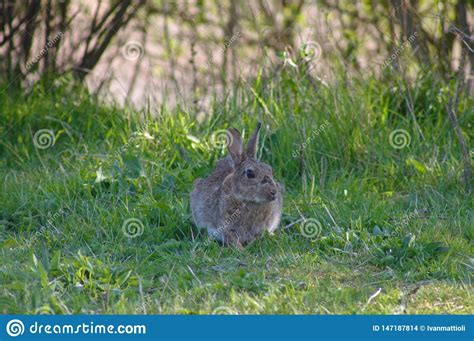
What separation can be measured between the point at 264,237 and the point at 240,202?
311mm

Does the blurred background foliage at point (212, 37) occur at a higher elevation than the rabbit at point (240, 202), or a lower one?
higher

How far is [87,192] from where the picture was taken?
6.52m

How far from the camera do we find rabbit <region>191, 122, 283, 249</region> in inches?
235

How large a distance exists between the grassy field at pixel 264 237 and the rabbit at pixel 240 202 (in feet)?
0.43

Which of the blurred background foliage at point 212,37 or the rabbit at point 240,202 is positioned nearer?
the rabbit at point 240,202

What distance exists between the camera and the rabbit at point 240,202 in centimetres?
598

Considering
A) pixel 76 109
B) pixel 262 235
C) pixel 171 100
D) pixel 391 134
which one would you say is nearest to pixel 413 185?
pixel 391 134

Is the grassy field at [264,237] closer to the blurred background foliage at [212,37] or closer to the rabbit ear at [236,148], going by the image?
the blurred background foliage at [212,37]

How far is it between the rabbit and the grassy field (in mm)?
132

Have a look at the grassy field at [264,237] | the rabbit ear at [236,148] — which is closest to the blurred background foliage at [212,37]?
the grassy field at [264,237]

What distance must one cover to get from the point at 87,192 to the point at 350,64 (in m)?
3.13

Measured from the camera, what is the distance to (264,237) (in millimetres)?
6020

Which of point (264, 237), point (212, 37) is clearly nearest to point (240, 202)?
point (264, 237)

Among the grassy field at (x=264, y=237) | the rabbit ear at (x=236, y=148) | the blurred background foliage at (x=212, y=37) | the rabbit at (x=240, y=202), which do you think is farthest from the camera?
the blurred background foliage at (x=212, y=37)
